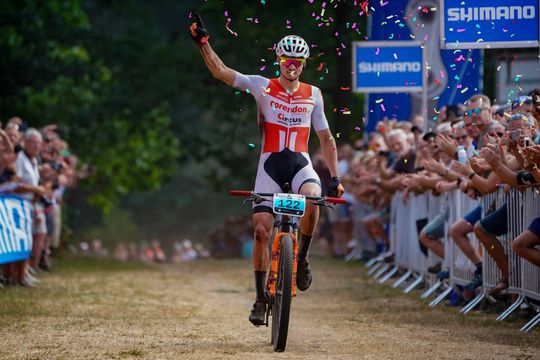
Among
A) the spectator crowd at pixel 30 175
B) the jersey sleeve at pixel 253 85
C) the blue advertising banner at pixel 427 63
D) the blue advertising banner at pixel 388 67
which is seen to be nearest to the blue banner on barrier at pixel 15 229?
the spectator crowd at pixel 30 175

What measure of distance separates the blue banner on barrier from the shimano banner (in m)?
6.95

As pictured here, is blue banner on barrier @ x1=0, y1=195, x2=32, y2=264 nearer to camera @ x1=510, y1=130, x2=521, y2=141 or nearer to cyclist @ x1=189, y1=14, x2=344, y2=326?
cyclist @ x1=189, y1=14, x2=344, y2=326

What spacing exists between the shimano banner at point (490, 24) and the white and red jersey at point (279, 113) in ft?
6.87

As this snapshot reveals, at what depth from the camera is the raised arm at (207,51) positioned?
38.9 feet

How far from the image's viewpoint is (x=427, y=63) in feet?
68.4

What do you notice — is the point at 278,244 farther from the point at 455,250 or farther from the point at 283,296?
the point at 455,250

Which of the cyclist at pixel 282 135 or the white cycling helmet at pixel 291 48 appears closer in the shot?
the cyclist at pixel 282 135

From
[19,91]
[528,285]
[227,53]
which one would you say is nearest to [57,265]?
[19,91]

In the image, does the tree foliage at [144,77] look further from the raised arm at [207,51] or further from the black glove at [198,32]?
the black glove at [198,32]

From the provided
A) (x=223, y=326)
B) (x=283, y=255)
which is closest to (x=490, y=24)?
(x=283, y=255)

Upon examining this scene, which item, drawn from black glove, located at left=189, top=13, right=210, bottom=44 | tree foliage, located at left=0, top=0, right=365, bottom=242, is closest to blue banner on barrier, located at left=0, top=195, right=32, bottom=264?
black glove, located at left=189, top=13, right=210, bottom=44

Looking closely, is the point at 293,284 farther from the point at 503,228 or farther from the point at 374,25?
the point at 374,25

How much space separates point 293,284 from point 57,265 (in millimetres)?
14732

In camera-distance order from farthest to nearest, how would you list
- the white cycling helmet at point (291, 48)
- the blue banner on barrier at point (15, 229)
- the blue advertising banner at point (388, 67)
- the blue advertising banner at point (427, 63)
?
1. the blue advertising banner at point (388, 67)
2. the blue advertising banner at point (427, 63)
3. the blue banner on barrier at point (15, 229)
4. the white cycling helmet at point (291, 48)
